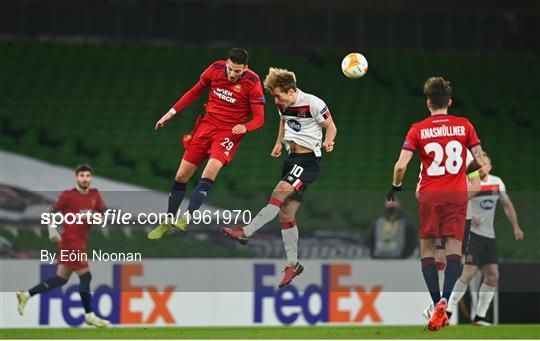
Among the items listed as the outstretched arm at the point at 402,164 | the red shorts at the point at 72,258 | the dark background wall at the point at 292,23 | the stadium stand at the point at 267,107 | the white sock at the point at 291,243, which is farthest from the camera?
the dark background wall at the point at 292,23

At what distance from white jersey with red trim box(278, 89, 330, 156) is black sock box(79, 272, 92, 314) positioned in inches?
140

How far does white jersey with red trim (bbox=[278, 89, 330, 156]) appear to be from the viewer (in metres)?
10.2

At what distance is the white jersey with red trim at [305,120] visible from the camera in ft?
33.5

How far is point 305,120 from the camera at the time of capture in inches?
404

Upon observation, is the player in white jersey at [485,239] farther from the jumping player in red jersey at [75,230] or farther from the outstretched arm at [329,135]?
the jumping player in red jersey at [75,230]

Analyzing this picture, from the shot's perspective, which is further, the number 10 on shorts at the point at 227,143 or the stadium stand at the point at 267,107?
the stadium stand at the point at 267,107

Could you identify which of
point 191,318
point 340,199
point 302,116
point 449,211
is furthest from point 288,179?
point 191,318

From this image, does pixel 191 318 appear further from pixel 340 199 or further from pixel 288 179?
pixel 288 179

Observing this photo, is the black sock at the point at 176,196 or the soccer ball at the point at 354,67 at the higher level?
the soccer ball at the point at 354,67

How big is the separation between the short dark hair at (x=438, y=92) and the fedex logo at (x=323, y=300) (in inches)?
196

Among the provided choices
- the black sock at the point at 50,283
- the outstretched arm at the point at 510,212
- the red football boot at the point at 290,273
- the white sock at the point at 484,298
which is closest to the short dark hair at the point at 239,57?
the red football boot at the point at 290,273

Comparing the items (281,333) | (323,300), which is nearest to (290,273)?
(281,333)

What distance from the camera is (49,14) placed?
21125 millimetres
